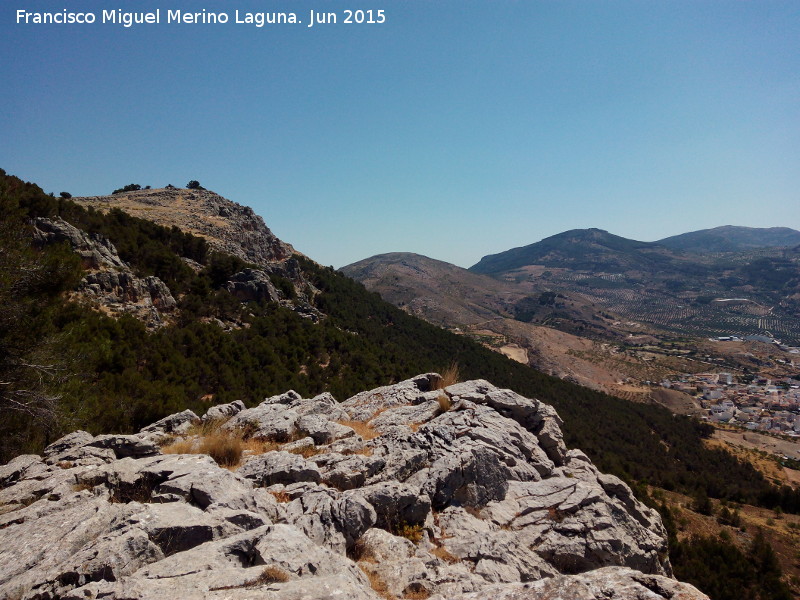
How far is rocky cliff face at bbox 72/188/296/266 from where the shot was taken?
5250 centimetres

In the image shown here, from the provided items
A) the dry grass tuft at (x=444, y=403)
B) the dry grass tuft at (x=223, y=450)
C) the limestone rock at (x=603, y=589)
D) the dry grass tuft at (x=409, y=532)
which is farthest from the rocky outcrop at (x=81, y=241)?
the limestone rock at (x=603, y=589)

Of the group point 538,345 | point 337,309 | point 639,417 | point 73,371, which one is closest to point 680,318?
point 538,345

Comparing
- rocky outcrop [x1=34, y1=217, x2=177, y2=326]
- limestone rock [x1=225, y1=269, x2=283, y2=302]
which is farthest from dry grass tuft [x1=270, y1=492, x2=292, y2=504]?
limestone rock [x1=225, y1=269, x2=283, y2=302]

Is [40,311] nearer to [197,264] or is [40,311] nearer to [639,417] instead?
[197,264]

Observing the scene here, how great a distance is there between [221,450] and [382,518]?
167 inches

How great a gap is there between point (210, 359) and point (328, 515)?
21205 mm

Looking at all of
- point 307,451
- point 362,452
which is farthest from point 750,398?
point 307,451

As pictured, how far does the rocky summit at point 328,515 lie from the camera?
4.51 metres

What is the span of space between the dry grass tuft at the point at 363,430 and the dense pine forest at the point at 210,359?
8128 mm

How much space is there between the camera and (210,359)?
24609mm

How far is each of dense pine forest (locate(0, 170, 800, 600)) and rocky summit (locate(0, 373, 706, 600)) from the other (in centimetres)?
386

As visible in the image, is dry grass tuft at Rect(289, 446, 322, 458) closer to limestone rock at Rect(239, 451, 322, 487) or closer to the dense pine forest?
limestone rock at Rect(239, 451, 322, 487)

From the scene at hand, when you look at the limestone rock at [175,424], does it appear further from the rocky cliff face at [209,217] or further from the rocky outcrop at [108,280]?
the rocky cliff face at [209,217]

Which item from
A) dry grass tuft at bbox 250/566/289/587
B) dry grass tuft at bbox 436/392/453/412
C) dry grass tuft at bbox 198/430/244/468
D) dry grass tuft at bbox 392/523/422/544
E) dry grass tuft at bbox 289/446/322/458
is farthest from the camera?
dry grass tuft at bbox 436/392/453/412
